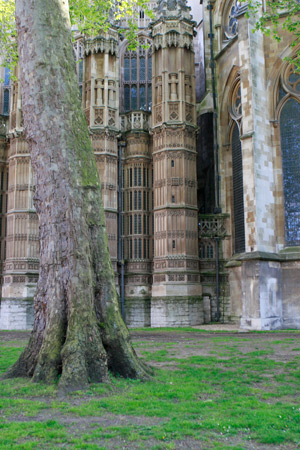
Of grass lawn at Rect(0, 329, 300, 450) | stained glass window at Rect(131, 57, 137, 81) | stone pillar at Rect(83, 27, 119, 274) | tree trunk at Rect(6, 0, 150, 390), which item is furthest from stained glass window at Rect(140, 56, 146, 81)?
grass lawn at Rect(0, 329, 300, 450)

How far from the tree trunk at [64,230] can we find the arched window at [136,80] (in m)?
18.9

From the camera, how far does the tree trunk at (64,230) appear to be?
6.74 meters

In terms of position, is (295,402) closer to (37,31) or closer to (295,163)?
(37,31)

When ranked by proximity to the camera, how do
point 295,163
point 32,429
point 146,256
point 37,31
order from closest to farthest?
point 32,429, point 37,31, point 295,163, point 146,256

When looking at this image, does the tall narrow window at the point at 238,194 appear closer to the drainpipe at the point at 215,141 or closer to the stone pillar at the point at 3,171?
the drainpipe at the point at 215,141

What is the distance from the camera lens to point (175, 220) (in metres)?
21.4

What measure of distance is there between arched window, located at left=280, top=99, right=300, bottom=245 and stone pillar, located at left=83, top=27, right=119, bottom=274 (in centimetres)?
815

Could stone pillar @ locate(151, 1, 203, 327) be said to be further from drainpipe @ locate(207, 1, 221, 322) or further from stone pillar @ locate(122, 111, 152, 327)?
stone pillar @ locate(122, 111, 152, 327)

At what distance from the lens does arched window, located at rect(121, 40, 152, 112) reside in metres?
26.8

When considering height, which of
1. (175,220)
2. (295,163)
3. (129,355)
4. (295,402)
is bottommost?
(295,402)

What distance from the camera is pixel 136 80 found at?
27.1 m

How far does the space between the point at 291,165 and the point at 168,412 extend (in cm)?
1514

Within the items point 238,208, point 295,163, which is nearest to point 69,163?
point 295,163

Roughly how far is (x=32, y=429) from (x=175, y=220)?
16957 mm
